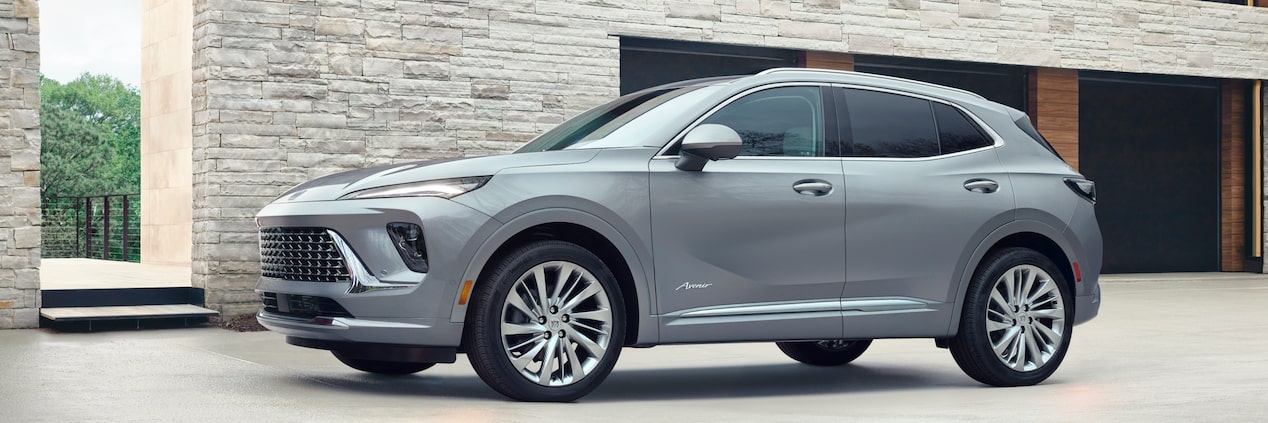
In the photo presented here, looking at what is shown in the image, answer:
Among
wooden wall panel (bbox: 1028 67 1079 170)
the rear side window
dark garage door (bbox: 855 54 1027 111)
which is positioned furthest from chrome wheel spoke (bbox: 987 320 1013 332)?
wooden wall panel (bbox: 1028 67 1079 170)

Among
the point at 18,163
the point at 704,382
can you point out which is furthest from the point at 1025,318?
the point at 18,163

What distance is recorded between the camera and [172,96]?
63.1 feet

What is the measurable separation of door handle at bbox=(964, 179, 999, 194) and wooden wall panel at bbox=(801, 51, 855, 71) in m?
8.57

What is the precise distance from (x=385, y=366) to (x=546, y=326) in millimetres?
1827

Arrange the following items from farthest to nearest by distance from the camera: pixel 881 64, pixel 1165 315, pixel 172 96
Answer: pixel 172 96 → pixel 881 64 → pixel 1165 315

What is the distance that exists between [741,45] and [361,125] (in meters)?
4.67

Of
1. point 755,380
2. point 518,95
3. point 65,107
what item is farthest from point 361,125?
point 65,107

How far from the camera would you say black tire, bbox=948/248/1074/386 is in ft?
27.1

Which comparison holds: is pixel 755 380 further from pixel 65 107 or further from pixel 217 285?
pixel 65 107

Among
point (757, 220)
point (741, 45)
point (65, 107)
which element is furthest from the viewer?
point (65, 107)

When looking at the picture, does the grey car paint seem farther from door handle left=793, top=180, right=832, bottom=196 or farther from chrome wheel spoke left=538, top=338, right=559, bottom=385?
chrome wheel spoke left=538, top=338, right=559, bottom=385

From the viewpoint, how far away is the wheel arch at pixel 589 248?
6.92 meters

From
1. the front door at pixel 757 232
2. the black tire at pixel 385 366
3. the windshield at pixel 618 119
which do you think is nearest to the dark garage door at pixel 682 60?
the windshield at pixel 618 119

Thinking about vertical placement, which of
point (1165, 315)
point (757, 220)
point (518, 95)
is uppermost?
point (518, 95)
